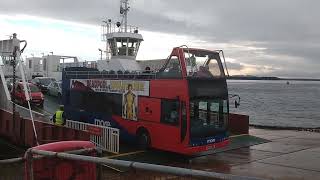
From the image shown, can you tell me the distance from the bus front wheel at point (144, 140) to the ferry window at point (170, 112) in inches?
43.7

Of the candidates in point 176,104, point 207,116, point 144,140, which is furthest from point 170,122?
point 144,140

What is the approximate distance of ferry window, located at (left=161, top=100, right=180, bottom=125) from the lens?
15.6m

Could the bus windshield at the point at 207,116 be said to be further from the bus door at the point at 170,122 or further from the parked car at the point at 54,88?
the parked car at the point at 54,88

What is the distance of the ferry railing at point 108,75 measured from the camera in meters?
17.4

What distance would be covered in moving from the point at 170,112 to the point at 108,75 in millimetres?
4864

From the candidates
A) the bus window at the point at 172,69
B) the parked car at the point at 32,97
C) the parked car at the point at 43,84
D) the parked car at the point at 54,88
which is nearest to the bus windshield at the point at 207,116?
the bus window at the point at 172,69

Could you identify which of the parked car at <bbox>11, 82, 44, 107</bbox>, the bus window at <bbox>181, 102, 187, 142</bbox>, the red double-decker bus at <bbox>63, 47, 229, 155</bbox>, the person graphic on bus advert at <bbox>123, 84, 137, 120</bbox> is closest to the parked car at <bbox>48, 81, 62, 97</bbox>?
the parked car at <bbox>11, 82, 44, 107</bbox>

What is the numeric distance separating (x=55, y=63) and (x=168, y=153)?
39.3 m

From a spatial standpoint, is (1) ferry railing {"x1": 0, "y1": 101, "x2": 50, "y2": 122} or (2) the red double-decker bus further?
(1) ferry railing {"x1": 0, "y1": 101, "x2": 50, "y2": 122}

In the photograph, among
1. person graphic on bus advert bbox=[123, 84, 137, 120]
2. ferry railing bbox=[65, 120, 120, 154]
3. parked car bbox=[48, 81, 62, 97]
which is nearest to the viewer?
ferry railing bbox=[65, 120, 120, 154]

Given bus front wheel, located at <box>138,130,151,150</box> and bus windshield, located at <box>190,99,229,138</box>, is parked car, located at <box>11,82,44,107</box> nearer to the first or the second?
bus front wheel, located at <box>138,130,151,150</box>

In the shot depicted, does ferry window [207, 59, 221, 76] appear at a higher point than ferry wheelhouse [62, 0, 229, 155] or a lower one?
higher

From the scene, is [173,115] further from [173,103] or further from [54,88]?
[54,88]

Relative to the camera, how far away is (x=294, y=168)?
15047 millimetres
